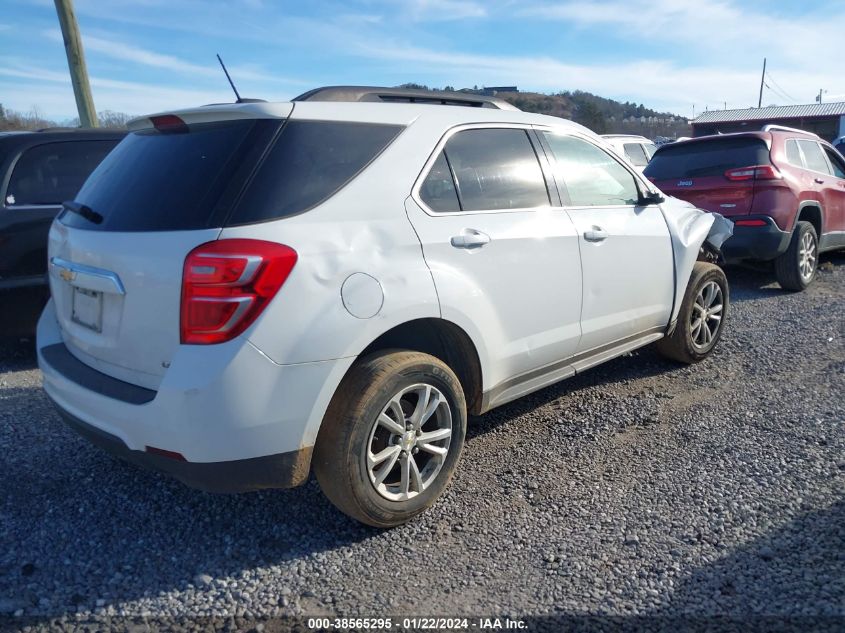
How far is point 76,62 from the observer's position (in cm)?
827

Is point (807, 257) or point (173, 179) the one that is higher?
point (173, 179)

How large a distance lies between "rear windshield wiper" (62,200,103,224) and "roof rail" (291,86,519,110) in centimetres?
97

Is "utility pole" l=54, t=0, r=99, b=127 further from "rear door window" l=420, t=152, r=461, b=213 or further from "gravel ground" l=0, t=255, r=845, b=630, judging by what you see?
"rear door window" l=420, t=152, r=461, b=213

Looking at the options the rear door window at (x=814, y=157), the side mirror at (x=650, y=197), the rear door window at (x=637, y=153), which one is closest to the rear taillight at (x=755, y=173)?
the rear door window at (x=814, y=157)

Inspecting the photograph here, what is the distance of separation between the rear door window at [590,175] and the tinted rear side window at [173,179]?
1807 millimetres

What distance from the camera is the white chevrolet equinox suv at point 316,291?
2.43 meters

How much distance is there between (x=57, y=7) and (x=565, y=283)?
24.8 ft

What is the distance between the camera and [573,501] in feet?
10.4

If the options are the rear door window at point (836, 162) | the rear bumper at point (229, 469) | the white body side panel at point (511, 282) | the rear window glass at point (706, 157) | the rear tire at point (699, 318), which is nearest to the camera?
the rear bumper at point (229, 469)

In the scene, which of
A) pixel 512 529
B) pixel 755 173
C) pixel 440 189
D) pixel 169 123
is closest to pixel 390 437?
pixel 512 529

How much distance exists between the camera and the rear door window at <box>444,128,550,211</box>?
10.7 feet

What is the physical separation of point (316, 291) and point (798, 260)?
6479 mm

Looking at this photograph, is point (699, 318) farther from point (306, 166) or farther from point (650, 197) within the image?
point (306, 166)

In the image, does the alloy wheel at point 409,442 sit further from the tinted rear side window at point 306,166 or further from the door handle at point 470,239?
the tinted rear side window at point 306,166
